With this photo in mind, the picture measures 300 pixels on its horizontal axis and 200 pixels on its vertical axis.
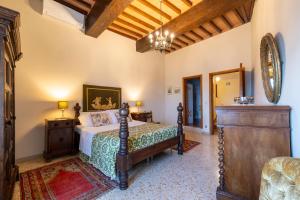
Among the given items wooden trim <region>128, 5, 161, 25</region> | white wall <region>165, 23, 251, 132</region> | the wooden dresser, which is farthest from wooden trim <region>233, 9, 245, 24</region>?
the wooden dresser

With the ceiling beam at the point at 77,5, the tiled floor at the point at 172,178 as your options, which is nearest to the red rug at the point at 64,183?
the tiled floor at the point at 172,178

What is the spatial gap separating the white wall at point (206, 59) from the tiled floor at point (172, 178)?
2568 millimetres

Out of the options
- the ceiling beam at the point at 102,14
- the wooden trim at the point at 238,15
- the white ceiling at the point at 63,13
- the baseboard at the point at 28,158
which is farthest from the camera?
the wooden trim at the point at 238,15

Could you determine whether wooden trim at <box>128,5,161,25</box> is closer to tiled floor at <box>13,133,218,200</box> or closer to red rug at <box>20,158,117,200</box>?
tiled floor at <box>13,133,218,200</box>

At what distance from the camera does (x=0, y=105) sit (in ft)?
4.03

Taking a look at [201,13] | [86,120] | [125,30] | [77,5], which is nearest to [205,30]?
[201,13]

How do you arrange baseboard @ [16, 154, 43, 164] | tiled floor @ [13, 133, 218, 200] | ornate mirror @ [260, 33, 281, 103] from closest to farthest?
ornate mirror @ [260, 33, 281, 103] < tiled floor @ [13, 133, 218, 200] < baseboard @ [16, 154, 43, 164]

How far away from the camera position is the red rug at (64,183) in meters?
2.00

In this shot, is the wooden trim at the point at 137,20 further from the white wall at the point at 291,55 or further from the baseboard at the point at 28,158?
the baseboard at the point at 28,158

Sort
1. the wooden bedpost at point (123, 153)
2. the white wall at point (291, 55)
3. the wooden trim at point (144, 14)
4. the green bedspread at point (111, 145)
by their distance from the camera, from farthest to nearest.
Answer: the wooden trim at point (144, 14) < the green bedspread at point (111, 145) < the wooden bedpost at point (123, 153) < the white wall at point (291, 55)

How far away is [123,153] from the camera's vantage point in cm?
220

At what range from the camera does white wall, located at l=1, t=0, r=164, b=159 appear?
123 inches

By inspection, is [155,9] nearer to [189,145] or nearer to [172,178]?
Result: [189,145]

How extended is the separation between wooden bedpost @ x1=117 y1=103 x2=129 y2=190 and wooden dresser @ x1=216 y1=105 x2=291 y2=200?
1216 millimetres
